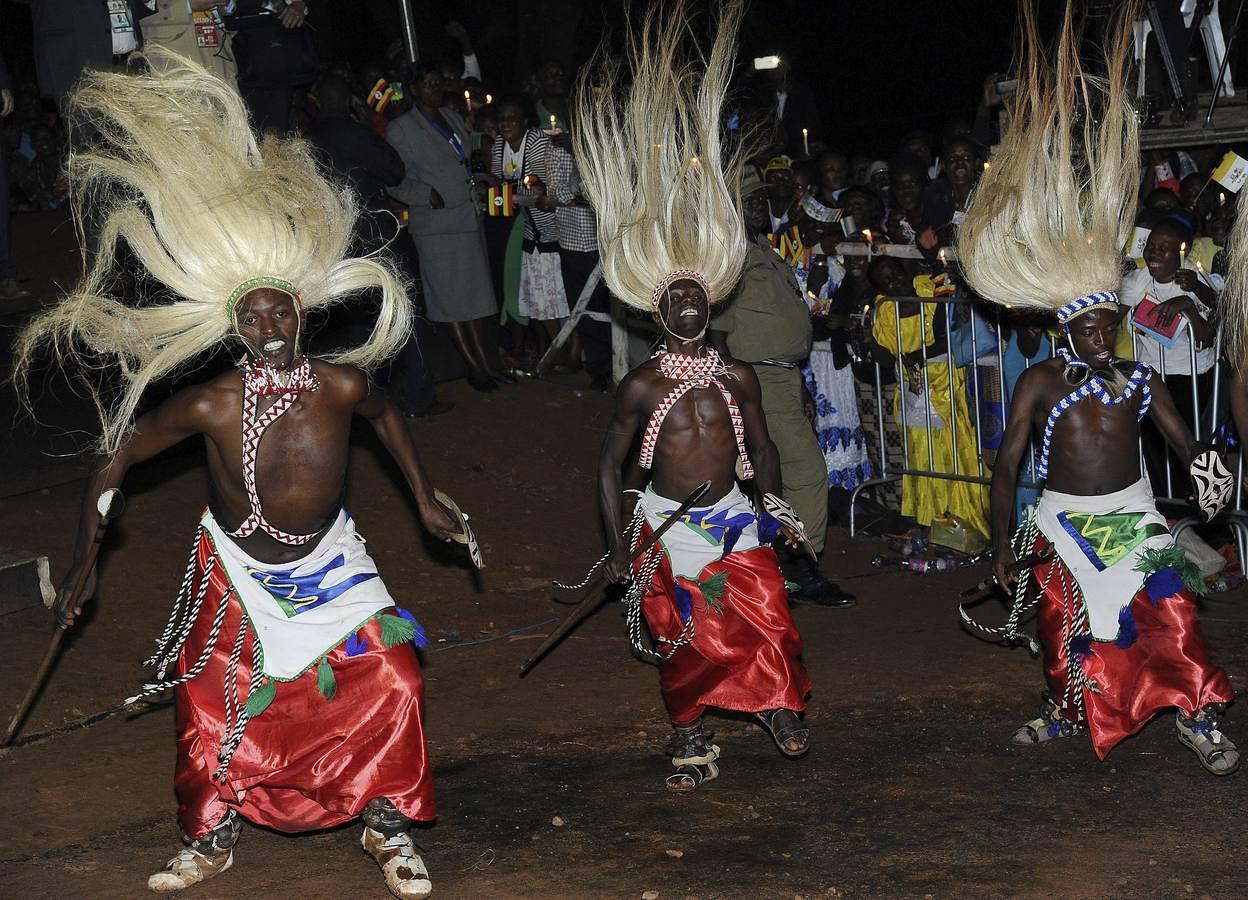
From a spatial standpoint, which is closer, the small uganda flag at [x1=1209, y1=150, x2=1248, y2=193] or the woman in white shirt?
the woman in white shirt

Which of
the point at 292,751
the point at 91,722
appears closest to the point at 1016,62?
the point at 292,751

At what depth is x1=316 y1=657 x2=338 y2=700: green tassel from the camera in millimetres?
4574

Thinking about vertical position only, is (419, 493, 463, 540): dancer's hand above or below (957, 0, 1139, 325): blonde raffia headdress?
below

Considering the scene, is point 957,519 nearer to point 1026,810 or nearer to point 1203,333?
point 1203,333

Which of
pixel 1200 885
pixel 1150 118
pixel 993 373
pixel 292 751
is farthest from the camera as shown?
pixel 1150 118

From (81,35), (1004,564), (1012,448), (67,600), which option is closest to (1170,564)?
(1004,564)

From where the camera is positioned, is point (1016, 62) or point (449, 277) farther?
point (449, 277)

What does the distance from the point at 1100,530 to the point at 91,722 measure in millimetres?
4030

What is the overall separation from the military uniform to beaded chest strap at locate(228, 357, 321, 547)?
10.1ft

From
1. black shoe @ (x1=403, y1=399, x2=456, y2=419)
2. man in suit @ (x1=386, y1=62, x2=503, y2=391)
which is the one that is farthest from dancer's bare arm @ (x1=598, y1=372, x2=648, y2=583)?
man in suit @ (x1=386, y1=62, x2=503, y2=391)

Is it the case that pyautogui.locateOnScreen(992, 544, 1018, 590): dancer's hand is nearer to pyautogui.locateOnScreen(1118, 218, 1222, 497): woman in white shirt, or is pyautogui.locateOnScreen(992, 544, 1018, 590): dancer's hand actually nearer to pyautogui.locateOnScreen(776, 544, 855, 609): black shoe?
pyautogui.locateOnScreen(776, 544, 855, 609): black shoe

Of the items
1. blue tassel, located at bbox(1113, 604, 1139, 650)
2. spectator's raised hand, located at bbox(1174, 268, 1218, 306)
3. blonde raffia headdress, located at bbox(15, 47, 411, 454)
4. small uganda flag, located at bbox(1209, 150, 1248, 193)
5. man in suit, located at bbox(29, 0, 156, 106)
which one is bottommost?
blue tassel, located at bbox(1113, 604, 1139, 650)

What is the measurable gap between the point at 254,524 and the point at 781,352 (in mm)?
3510

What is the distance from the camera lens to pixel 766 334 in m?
7.39
